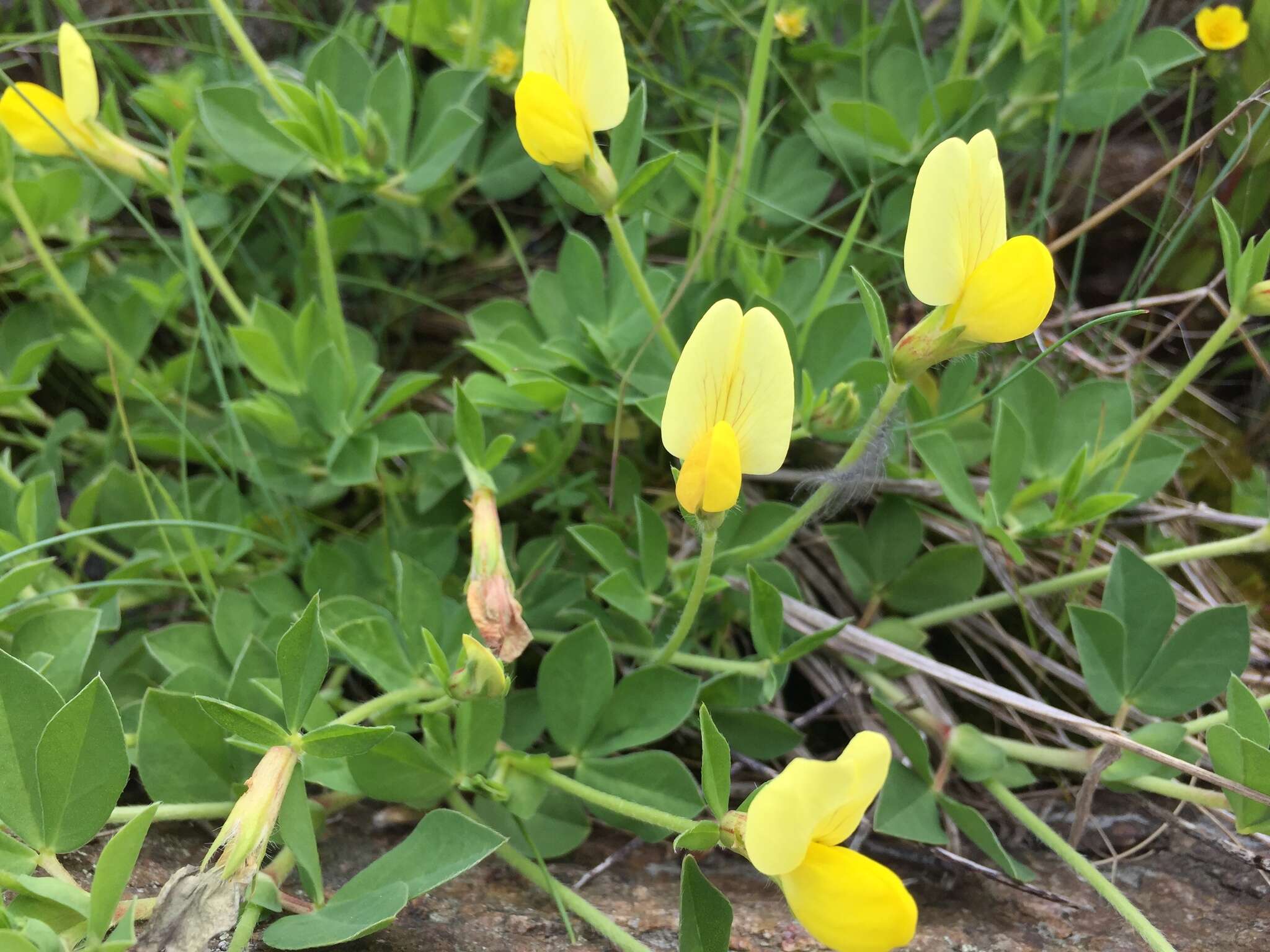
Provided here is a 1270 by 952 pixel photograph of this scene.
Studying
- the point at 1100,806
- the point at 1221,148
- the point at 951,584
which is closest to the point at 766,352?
the point at 951,584

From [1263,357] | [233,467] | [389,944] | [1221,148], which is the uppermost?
[1221,148]

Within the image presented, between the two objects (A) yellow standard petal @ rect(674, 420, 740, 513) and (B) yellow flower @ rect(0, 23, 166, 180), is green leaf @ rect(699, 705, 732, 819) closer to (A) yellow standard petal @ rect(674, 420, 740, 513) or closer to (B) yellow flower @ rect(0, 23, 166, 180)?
(A) yellow standard petal @ rect(674, 420, 740, 513)

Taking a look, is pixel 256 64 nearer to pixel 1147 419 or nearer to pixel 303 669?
pixel 303 669

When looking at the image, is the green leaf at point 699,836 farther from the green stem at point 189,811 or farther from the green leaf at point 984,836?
the green stem at point 189,811

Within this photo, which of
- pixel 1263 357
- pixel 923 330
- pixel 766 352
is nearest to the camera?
pixel 766 352

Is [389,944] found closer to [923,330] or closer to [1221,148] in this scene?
[923,330]

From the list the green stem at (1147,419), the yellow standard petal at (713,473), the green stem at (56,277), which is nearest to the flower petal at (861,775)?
the yellow standard petal at (713,473)

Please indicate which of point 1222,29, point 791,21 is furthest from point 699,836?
point 1222,29
